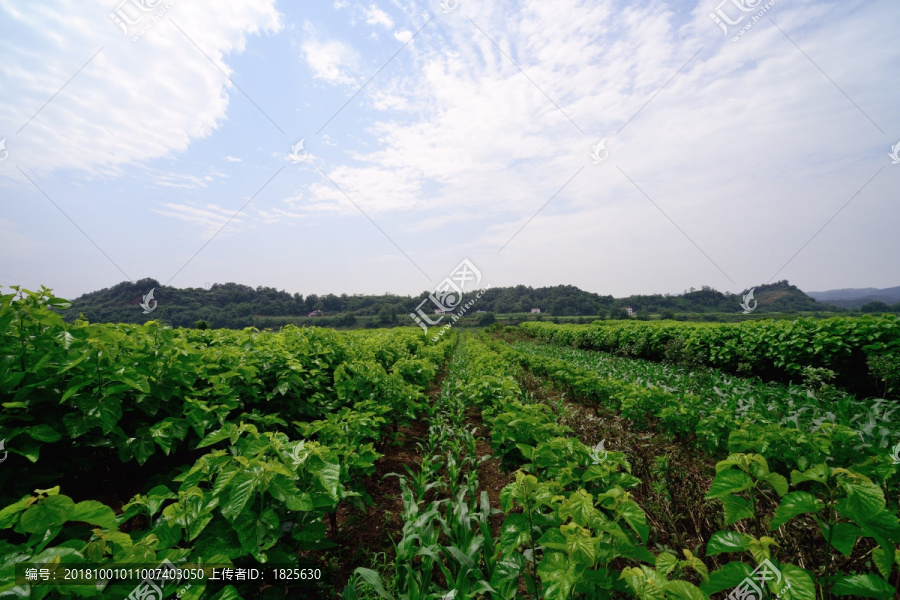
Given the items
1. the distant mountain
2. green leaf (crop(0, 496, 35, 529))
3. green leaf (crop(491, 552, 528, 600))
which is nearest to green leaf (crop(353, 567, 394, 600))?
green leaf (crop(491, 552, 528, 600))

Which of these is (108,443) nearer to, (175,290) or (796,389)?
(796,389)

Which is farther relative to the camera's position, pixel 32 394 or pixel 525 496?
pixel 32 394

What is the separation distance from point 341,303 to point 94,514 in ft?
139

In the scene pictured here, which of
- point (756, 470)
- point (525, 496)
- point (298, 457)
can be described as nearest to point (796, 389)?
point (756, 470)

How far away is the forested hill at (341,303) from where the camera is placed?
13.8 meters

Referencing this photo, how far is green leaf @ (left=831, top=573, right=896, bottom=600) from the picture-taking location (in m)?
1.18

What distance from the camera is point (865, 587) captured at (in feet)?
4.00

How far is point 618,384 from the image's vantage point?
537 cm

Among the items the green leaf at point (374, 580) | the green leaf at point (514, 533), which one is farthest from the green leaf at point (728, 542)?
the green leaf at point (374, 580)

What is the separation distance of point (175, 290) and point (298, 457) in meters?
23.3

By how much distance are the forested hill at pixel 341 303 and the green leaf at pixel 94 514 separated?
2.80 metres

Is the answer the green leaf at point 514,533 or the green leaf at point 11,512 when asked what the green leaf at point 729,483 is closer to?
the green leaf at point 514,533

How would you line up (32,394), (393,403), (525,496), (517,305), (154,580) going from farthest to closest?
(517,305) < (393,403) < (32,394) < (525,496) < (154,580)

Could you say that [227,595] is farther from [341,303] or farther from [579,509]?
[341,303]
